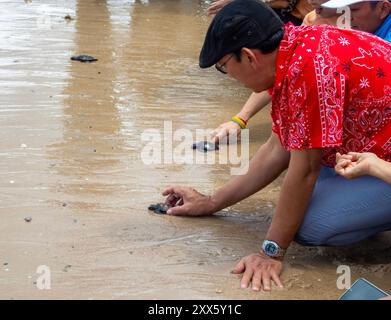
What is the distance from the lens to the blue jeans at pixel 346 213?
122 inches

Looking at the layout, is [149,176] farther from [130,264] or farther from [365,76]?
[365,76]

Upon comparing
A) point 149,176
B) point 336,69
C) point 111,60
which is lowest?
point 111,60

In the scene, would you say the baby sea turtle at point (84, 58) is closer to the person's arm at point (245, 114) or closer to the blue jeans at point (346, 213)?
the person's arm at point (245, 114)

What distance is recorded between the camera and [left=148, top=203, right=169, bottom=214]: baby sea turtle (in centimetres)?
365

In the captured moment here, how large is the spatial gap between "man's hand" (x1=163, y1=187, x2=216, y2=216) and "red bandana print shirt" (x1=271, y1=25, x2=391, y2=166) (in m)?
0.65

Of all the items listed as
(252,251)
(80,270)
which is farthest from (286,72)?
(80,270)

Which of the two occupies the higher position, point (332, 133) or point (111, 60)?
point (332, 133)

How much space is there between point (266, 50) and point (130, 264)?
1.00m

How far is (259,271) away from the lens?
10.0ft

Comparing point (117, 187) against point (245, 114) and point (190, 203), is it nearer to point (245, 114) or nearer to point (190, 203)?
point (190, 203)

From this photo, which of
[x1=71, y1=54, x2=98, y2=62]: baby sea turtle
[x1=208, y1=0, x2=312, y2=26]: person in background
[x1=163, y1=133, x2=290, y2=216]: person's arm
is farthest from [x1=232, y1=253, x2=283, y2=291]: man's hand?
[x1=71, y1=54, x2=98, y2=62]: baby sea turtle

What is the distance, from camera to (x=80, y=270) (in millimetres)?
3053

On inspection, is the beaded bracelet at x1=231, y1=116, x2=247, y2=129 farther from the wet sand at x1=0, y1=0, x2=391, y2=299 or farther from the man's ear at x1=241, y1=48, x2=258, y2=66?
the man's ear at x1=241, y1=48, x2=258, y2=66

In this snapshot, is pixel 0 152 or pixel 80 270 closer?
pixel 80 270
